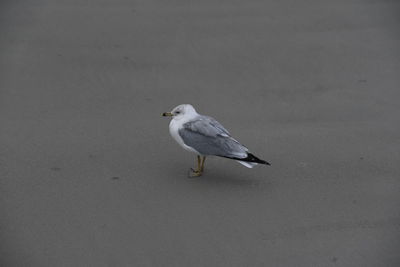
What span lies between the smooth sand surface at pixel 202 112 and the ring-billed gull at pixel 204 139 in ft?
0.80

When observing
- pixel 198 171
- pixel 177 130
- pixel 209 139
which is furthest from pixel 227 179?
pixel 177 130

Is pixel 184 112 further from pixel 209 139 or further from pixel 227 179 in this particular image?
pixel 227 179

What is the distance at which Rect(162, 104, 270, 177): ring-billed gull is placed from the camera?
16.6ft

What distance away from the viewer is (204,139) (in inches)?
203

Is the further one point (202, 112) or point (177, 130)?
point (202, 112)

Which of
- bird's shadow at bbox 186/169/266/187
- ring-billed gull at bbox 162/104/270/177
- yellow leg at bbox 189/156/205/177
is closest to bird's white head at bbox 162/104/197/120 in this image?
ring-billed gull at bbox 162/104/270/177

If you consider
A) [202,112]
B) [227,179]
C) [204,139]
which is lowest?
[227,179]

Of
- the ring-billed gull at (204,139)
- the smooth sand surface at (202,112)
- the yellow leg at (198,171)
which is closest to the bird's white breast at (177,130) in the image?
the ring-billed gull at (204,139)

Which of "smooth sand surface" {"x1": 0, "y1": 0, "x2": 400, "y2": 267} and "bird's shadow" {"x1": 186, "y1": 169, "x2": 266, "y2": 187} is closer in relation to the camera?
"smooth sand surface" {"x1": 0, "y1": 0, "x2": 400, "y2": 267}

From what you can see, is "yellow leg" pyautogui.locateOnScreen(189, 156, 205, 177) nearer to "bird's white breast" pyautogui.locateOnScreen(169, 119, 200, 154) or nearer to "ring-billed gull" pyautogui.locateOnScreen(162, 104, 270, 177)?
"ring-billed gull" pyautogui.locateOnScreen(162, 104, 270, 177)

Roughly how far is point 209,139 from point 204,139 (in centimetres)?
4

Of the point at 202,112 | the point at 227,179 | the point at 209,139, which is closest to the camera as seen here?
the point at 209,139

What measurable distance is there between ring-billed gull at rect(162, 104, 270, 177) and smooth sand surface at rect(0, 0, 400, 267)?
0.24 metres

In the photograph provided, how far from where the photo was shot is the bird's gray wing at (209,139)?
16.7 feet
